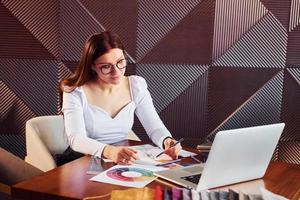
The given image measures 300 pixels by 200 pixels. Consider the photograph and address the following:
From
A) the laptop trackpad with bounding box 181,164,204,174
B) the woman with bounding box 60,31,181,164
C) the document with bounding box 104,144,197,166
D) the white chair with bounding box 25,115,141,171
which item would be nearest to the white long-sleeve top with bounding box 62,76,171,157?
the woman with bounding box 60,31,181,164

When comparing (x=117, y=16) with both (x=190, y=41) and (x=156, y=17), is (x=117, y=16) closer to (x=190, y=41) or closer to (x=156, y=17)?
(x=156, y=17)

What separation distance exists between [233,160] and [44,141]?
1563mm

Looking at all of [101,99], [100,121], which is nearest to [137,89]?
[101,99]

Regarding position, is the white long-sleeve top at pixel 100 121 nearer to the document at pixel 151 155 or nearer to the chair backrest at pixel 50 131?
the document at pixel 151 155

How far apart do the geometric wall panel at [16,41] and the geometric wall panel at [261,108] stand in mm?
1911

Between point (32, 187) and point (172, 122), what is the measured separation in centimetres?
243

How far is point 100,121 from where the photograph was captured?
2721mm

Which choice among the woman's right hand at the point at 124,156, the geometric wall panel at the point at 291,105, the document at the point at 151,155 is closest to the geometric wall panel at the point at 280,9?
the geometric wall panel at the point at 291,105

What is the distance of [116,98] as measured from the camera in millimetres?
2865

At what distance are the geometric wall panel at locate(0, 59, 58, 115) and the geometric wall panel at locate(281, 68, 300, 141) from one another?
2.25 metres

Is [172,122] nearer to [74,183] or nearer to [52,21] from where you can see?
[52,21]

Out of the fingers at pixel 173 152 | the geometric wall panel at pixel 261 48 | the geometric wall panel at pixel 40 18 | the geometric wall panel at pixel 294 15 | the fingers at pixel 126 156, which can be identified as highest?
the geometric wall panel at pixel 40 18

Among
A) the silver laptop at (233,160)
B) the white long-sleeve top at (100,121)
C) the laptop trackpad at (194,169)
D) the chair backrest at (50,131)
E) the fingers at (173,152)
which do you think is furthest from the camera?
the chair backrest at (50,131)

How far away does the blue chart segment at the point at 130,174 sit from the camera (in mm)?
1915
